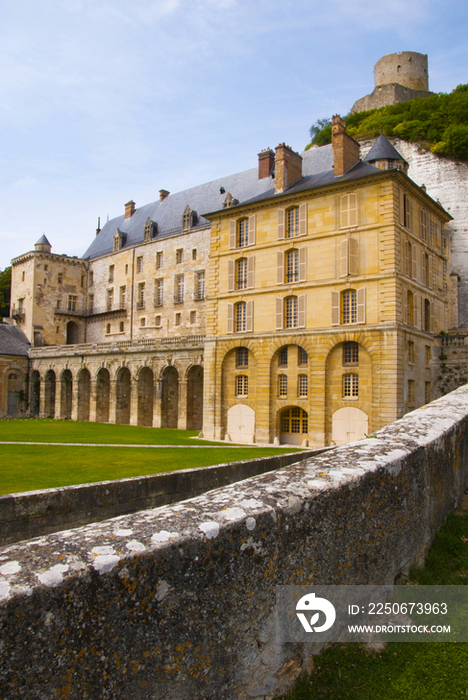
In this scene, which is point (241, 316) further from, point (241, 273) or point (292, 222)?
point (292, 222)

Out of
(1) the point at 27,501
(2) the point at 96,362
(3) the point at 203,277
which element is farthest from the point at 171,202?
(1) the point at 27,501

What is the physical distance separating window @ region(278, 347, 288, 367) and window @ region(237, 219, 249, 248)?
688cm

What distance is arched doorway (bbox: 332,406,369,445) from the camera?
25641mm

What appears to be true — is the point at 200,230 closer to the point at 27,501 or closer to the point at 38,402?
the point at 38,402

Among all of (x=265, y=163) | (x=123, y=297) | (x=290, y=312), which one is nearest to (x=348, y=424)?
(x=290, y=312)

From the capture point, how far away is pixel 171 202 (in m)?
54.6

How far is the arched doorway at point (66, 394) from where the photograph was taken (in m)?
49.2

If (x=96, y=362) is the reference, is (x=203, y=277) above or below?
above

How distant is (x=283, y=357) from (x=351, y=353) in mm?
4075

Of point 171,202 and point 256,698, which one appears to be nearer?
point 256,698

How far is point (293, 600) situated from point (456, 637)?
1.62m

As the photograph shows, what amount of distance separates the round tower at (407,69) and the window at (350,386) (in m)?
46.5

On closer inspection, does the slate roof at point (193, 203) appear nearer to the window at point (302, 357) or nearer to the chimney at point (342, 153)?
the chimney at point (342, 153)

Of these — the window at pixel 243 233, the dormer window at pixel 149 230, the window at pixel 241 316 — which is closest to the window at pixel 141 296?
the dormer window at pixel 149 230
